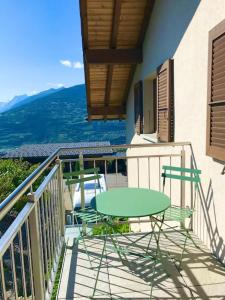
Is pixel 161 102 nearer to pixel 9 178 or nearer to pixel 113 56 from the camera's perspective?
pixel 113 56

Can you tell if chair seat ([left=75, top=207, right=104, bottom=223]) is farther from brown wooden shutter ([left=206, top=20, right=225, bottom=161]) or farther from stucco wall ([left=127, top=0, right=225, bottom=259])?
brown wooden shutter ([left=206, top=20, right=225, bottom=161])

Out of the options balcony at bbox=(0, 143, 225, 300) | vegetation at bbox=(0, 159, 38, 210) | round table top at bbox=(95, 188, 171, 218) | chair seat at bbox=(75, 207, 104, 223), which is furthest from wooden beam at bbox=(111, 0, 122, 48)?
vegetation at bbox=(0, 159, 38, 210)

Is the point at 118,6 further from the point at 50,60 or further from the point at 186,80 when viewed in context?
the point at 50,60

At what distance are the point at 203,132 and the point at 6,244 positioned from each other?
2569 millimetres

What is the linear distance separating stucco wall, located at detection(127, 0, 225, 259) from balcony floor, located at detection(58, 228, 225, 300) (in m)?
0.29

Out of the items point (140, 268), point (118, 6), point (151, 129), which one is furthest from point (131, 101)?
point (140, 268)

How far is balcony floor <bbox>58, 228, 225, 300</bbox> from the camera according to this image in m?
2.52

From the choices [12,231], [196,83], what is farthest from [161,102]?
[12,231]

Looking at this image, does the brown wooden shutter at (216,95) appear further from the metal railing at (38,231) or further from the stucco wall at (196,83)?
the metal railing at (38,231)

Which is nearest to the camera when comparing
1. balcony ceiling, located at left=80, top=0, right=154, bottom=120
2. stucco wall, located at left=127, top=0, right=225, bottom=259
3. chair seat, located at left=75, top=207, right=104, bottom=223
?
stucco wall, located at left=127, top=0, right=225, bottom=259

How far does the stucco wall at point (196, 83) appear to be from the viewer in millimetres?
2945

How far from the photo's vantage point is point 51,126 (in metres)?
57.1

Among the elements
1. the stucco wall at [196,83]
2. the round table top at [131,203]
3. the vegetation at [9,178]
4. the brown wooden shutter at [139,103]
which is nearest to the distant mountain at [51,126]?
the vegetation at [9,178]

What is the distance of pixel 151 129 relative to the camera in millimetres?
6887
